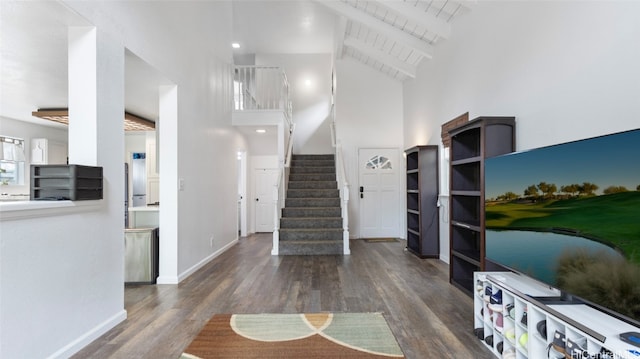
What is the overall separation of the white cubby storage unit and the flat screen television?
97mm

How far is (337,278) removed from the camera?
3.78 m

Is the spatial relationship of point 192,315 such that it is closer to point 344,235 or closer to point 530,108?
point 344,235

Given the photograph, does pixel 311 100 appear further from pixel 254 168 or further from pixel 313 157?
pixel 254 168

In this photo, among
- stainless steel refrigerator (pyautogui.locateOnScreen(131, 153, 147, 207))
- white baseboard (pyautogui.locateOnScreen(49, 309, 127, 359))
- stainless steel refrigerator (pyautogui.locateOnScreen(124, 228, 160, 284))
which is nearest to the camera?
white baseboard (pyautogui.locateOnScreen(49, 309, 127, 359))

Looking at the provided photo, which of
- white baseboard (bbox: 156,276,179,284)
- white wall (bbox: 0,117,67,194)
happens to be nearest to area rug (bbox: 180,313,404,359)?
white baseboard (bbox: 156,276,179,284)

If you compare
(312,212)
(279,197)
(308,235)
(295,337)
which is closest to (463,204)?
(295,337)

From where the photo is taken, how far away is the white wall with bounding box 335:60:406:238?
677 cm

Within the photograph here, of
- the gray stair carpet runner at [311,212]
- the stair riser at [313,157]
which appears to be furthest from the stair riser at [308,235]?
the stair riser at [313,157]

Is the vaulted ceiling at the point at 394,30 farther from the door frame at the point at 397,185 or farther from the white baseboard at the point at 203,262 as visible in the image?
the white baseboard at the point at 203,262

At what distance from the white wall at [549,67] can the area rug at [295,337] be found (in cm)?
197

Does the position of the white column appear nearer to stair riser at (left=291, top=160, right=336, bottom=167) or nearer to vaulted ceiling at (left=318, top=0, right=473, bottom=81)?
vaulted ceiling at (left=318, top=0, right=473, bottom=81)

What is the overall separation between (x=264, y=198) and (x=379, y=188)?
9.23 feet

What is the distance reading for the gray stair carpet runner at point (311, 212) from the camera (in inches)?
202

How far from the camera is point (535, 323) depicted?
1699 mm
